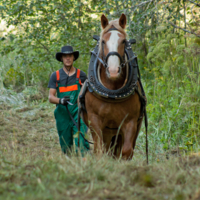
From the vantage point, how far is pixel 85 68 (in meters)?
10.1

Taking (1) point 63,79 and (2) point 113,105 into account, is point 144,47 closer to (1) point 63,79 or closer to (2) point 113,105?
(1) point 63,79

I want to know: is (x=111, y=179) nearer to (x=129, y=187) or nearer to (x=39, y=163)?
(x=129, y=187)

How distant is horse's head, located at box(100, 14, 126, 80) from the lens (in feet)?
10.3

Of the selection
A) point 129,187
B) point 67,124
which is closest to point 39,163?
point 129,187

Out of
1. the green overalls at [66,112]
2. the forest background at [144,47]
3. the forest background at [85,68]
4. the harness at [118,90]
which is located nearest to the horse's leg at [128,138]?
the forest background at [85,68]

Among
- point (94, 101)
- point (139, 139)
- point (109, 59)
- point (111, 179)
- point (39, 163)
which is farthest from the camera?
point (139, 139)

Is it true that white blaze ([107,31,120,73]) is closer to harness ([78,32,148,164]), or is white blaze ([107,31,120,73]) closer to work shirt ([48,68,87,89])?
harness ([78,32,148,164])

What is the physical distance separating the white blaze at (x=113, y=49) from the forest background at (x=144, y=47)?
162 centimetres

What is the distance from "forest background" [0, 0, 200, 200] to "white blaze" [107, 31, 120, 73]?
1.00m

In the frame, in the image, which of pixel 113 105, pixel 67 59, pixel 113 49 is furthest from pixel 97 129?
pixel 67 59

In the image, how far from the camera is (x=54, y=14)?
876 centimetres

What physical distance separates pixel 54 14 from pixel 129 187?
7.55 m

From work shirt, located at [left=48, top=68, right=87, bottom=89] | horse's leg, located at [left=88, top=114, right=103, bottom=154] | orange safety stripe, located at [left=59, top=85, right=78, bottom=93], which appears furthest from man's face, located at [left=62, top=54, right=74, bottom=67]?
horse's leg, located at [left=88, top=114, right=103, bottom=154]

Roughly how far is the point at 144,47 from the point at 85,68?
102 inches
